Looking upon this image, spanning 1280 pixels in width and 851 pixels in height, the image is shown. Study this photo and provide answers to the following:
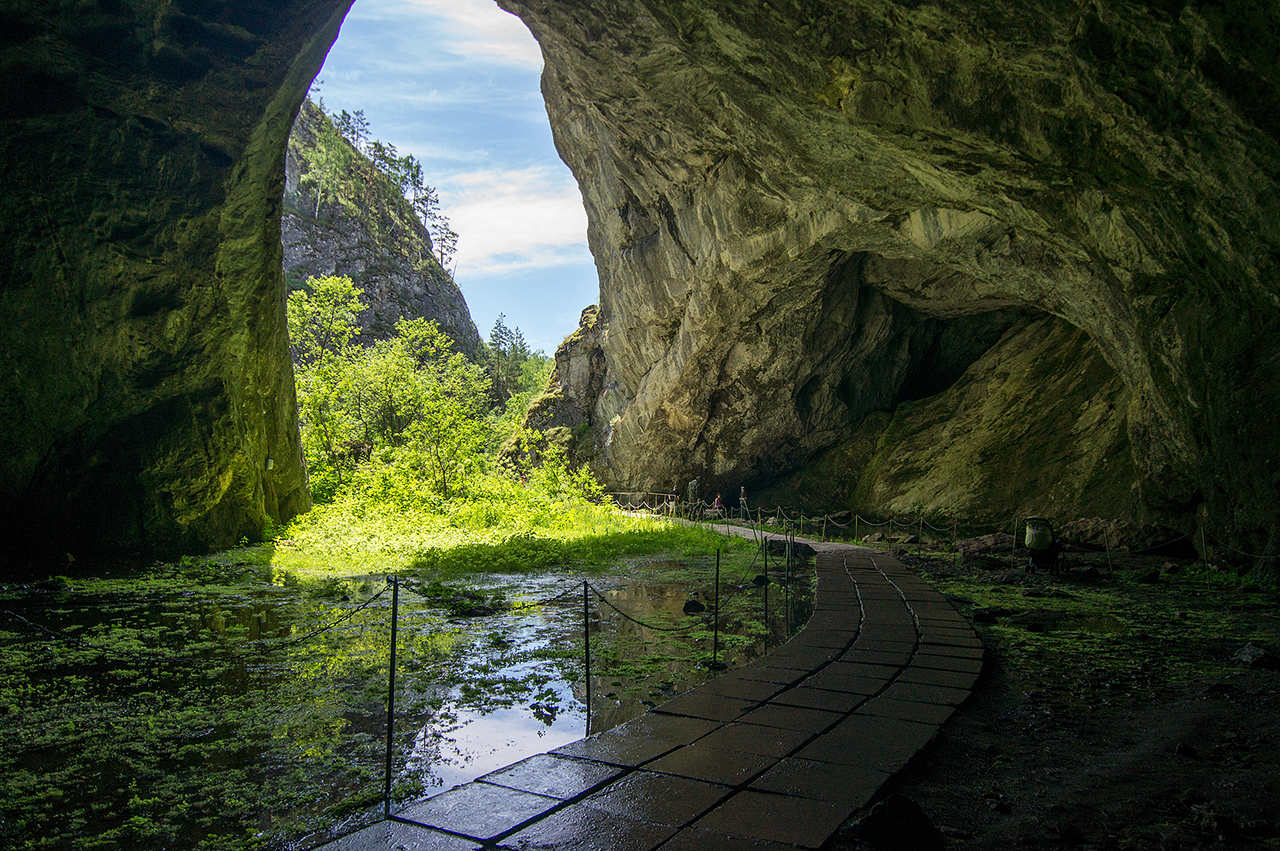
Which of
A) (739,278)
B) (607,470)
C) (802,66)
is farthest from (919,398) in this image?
(802,66)

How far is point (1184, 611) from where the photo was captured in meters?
7.37

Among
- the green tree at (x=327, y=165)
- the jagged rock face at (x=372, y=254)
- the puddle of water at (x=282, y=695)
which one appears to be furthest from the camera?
the green tree at (x=327, y=165)

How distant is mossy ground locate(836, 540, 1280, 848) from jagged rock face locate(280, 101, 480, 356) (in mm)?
51712

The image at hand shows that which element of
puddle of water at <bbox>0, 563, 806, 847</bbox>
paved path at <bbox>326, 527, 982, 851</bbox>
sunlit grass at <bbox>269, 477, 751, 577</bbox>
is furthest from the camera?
sunlit grass at <bbox>269, 477, 751, 577</bbox>

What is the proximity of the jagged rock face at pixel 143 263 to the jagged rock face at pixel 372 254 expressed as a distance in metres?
38.7

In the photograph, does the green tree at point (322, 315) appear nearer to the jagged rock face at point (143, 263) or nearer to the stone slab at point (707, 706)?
the jagged rock face at point (143, 263)

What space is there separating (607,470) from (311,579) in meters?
22.9

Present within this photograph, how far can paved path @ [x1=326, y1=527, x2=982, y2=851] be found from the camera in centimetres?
248

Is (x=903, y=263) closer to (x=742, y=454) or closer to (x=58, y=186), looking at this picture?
(x=742, y=454)

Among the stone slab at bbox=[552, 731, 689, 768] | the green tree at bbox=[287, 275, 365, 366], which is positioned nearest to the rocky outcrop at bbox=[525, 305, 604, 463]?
the green tree at bbox=[287, 275, 365, 366]

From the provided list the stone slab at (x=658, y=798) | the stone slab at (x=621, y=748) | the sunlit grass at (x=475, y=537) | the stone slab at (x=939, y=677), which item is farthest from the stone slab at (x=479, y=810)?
the sunlit grass at (x=475, y=537)

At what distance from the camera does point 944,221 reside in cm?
1409

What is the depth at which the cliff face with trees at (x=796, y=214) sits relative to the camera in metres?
7.51

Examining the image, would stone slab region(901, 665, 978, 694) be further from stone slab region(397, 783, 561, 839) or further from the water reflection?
stone slab region(397, 783, 561, 839)
